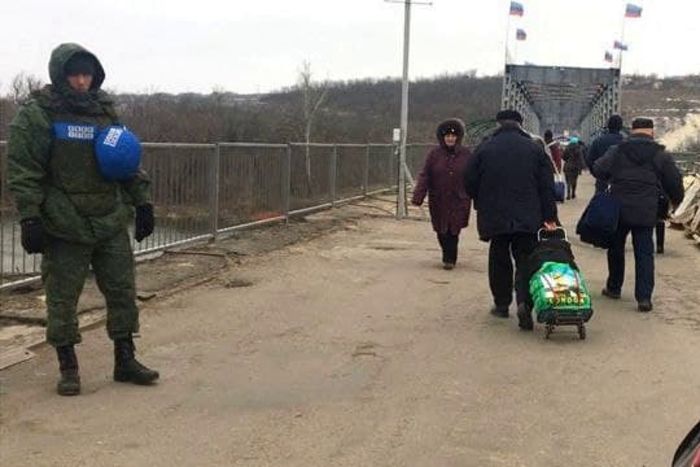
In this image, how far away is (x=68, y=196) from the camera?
5.14 metres

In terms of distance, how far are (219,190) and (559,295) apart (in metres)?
5.90

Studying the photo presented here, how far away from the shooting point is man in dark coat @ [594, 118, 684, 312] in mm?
8195

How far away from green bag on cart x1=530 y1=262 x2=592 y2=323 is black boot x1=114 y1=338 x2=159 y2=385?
10.3ft

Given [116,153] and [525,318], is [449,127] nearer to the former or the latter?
[525,318]

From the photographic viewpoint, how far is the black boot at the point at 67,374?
5204 mm

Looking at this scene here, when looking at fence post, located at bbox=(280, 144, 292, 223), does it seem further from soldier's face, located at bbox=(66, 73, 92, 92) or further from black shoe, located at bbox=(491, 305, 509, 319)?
soldier's face, located at bbox=(66, 73, 92, 92)

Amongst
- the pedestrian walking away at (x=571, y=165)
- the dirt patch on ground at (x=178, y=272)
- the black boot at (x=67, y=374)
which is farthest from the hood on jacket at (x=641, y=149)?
the pedestrian walking away at (x=571, y=165)

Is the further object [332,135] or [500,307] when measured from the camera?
[332,135]

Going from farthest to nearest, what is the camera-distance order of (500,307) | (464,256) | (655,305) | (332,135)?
(332,135) < (464,256) < (655,305) < (500,307)

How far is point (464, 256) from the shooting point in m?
11.9

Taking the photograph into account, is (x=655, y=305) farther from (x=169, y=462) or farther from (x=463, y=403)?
(x=169, y=462)

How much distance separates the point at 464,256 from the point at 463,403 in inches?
265

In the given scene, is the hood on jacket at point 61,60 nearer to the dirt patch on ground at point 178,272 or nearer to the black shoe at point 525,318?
the dirt patch on ground at point 178,272

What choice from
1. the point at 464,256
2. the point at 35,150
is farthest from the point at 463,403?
the point at 464,256
